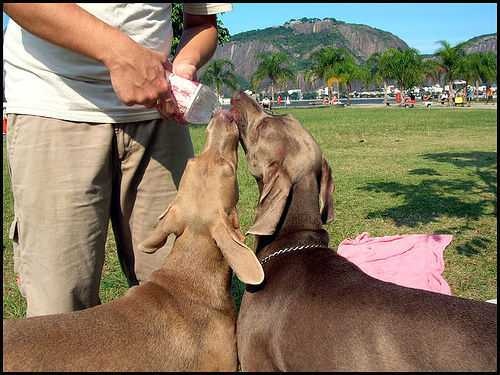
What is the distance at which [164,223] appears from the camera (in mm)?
3713

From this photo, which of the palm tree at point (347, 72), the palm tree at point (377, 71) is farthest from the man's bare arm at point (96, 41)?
the palm tree at point (347, 72)

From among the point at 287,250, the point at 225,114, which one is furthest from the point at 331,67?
the point at 287,250

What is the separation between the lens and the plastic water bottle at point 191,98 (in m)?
3.40

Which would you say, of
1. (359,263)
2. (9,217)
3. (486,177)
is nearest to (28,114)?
(359,263)

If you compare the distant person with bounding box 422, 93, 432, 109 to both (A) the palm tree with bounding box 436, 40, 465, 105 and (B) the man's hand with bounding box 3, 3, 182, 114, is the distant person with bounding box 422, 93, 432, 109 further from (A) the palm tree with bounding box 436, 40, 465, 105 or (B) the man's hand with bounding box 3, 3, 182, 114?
(B) the man's hand with bounding box 3, 3, 182, 114

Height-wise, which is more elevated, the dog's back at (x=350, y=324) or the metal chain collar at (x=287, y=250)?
the metal chain collar at (x=287, y=250)

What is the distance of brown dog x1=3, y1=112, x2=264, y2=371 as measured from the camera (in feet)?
9.57

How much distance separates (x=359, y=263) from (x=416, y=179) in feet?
22.4

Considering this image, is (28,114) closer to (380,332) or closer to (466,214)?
(380,332)

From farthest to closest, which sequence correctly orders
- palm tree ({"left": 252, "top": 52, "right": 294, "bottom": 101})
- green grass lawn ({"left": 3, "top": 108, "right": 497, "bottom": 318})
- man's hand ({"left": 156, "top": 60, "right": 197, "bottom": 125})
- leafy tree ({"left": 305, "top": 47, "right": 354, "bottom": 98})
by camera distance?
palm tree ({"left": 252, "top": 52, "right": 294, "bottom": 101})
leafy tree ({"left": 305, "top": 47, "right": 354, "bottom": 98})
green grass lawn ({"left": 3, "top": 108, "right": 497, "bottom": 318})
man's hand ({"left": 156, "top": 60, "right": 197, "bottom": 125})

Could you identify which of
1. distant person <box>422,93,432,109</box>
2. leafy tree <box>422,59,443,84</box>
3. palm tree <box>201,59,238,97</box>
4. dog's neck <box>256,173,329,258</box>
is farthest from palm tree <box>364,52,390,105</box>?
dog's neck <box>256,173,329,258</box>

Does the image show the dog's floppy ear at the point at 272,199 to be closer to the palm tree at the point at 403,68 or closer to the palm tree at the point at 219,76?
the palm tree at the point at 219,76

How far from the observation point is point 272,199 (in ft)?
12.8

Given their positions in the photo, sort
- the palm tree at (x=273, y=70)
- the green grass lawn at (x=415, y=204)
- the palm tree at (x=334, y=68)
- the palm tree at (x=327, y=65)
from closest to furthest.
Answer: the green grass lawn at (x=415, y=204) → the palm tree at (x=334, y=68) → the palm tree at (x=327, y=65) → the palm tree at (x=273, y=70)
